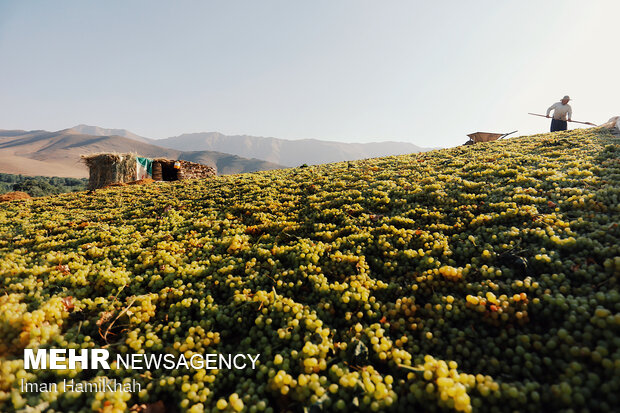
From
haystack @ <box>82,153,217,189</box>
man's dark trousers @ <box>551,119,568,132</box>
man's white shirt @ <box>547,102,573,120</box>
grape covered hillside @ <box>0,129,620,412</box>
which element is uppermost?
man's white shirt @ <box>547,102,573,120</box>

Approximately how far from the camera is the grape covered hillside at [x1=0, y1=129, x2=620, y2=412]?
258cm

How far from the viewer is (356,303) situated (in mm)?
3775

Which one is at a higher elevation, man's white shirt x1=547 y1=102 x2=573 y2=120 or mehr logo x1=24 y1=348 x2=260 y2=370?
man's white shirt x1=547 y1=102 x2=573 y2=120

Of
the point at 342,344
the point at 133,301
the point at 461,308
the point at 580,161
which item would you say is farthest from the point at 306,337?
the point at 580,161

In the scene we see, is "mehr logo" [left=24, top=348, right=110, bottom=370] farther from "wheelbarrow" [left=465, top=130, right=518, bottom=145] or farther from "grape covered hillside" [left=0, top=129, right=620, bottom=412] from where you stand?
"wheelbarrow" [left=465, top=130, right=518, bottom=145]

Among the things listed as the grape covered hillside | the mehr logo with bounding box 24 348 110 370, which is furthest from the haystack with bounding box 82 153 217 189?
the mehr logo with bounding box 24 348 110 370

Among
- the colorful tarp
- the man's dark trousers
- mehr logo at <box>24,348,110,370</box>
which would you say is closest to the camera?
mehr logo at <box>24,348,110,370</box>

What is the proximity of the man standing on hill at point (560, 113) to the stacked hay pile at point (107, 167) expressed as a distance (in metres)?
30.7

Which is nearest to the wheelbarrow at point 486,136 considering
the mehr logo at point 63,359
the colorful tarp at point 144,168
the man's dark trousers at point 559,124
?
the man's dark trousers at point 559,124

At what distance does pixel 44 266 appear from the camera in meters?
4.69

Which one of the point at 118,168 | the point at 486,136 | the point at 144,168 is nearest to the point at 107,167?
the point at 118,168

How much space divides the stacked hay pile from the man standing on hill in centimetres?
3068

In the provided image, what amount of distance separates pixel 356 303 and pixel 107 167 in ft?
81.1

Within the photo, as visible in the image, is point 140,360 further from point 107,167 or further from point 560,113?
point 560,113
